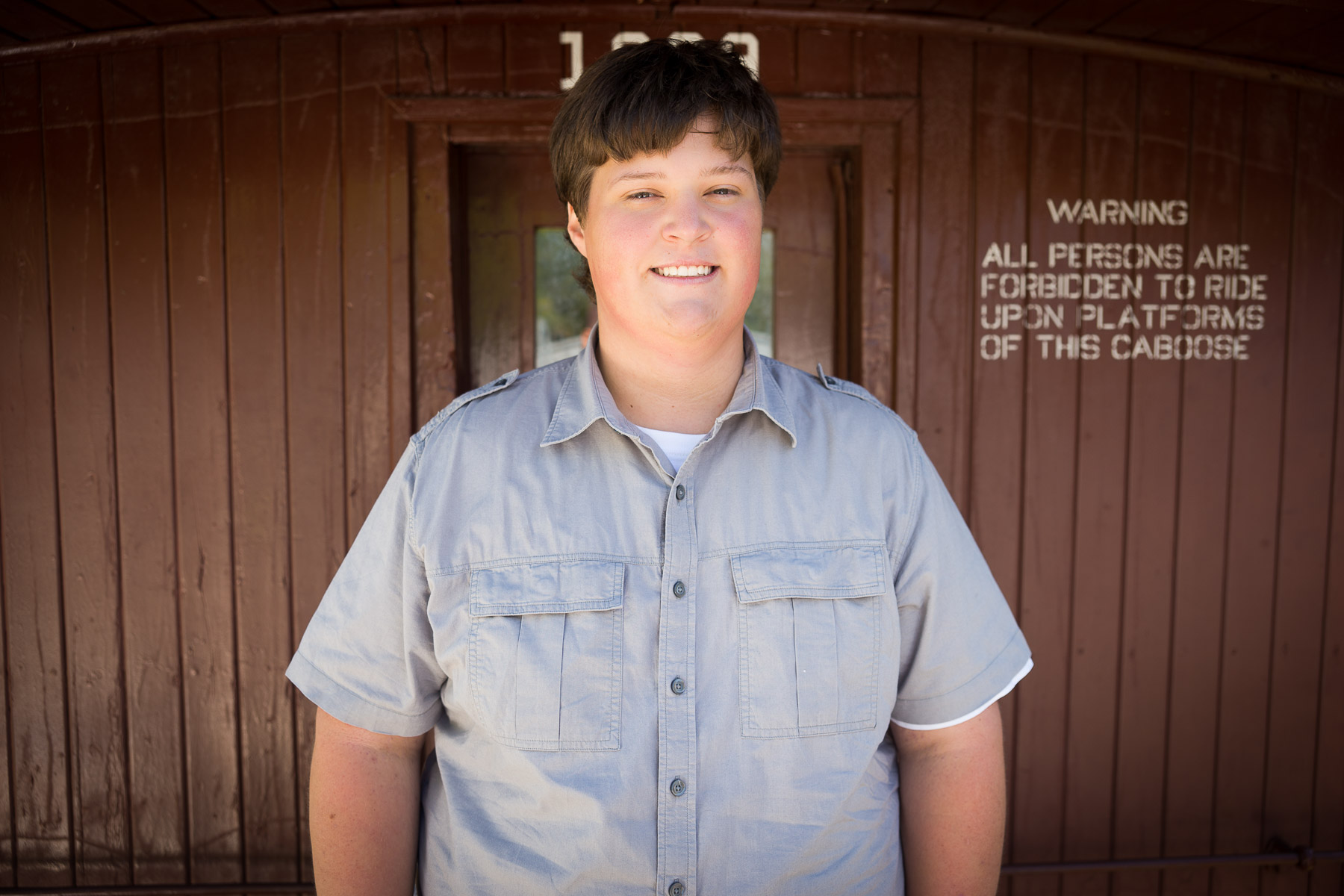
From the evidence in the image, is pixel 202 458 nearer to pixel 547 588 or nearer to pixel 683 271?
pixel 547 588

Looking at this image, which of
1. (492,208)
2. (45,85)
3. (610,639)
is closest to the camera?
(610,639)

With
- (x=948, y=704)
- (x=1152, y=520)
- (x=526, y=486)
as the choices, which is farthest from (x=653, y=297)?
(x=1152, y=520)

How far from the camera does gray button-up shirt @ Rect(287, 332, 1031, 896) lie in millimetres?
1259

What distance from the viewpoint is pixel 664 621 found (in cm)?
128

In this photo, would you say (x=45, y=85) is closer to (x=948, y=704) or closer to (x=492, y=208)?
(x=492, y=208)

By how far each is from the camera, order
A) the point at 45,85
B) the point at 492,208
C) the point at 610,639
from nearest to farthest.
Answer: the point at 610,639
the point at 45,85
the point at 492,208

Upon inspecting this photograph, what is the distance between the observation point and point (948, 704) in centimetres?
138

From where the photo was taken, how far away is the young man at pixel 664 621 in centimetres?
126

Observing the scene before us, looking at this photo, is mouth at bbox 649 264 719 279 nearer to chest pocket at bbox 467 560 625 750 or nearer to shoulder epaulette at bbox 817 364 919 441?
shoulder epaulette at bbox 817 364 919 441

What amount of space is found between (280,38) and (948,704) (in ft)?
8.81

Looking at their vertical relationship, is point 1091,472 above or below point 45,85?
below

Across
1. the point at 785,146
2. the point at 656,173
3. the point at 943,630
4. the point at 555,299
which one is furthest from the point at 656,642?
the point at 785,146

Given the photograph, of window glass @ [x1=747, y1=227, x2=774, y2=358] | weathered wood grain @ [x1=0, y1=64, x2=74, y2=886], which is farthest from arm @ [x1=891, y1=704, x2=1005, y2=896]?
weathered wood grain @ [x1=0, y1=64, x2=74, y2=886]

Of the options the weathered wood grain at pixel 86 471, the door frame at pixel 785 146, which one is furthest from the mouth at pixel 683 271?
the weathered wood grain at pixel 86 471
